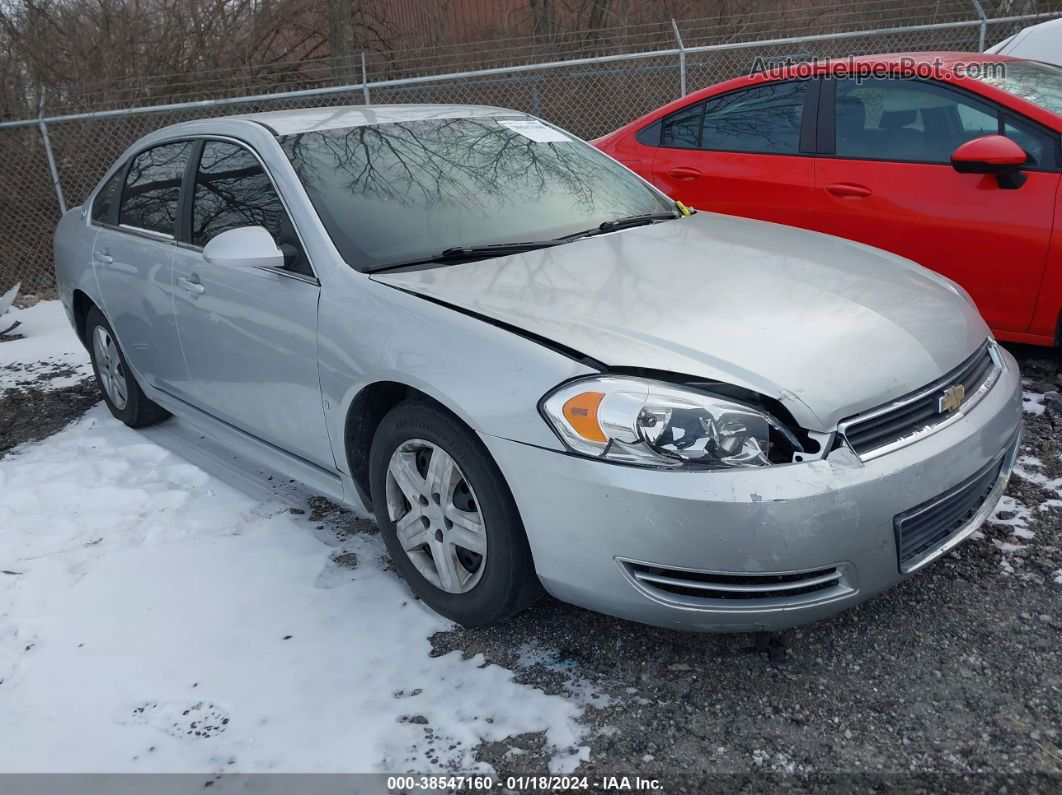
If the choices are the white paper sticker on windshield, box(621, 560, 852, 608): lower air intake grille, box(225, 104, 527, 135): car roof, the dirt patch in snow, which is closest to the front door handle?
box(225, 104, 527, 135): car roof

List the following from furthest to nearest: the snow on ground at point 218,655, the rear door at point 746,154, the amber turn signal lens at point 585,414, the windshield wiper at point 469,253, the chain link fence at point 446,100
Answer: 1. the chain link fence at point 446,100
2. the rear door at point 746,154
3. the windshield wiper at point 469,253
4. the snow on ground at point 218,655
5. the amber turn signal lens at point 585,414

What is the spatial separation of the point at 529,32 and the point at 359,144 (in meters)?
12.3

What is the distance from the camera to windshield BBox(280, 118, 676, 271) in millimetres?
3234

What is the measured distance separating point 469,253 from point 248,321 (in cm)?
93

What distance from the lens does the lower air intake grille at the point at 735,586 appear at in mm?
2400

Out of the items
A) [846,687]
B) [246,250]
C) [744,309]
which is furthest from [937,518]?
[246,250]

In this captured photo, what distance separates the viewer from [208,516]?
3.86 metres

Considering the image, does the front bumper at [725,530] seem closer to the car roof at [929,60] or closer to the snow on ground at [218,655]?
the snow on ground at [218,655]

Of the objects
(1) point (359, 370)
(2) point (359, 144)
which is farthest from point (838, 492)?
(2) point (359, 144)

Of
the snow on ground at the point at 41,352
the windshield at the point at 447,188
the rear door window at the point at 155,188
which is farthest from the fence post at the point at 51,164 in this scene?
the windshield at the point at 447,188

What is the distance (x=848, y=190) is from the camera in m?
4.81

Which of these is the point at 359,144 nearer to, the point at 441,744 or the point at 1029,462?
the point at 441,744

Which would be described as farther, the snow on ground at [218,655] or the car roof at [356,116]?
the car roof at [356,116]

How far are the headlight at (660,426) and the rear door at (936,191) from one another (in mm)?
2610
